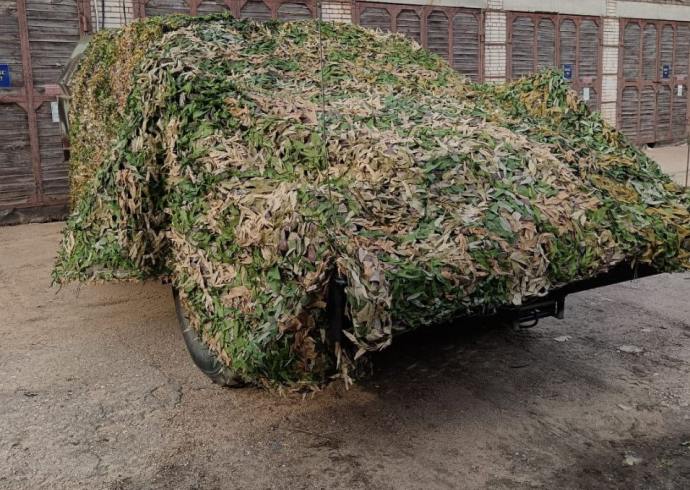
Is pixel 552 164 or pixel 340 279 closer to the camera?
pixel 340 279

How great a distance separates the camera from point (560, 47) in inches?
681

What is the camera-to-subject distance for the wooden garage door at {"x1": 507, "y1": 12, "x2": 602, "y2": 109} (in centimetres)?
1641

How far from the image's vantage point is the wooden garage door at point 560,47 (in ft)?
53.8

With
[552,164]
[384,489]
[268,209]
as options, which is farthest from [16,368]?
[552,164]

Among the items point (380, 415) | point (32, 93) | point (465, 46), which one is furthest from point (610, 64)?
point (380, 415)

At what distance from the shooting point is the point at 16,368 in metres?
5.08

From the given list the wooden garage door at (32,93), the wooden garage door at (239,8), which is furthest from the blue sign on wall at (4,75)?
the wooden garage door at (239,8)

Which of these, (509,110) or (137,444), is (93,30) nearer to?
(509,110)

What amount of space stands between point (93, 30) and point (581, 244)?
945cm

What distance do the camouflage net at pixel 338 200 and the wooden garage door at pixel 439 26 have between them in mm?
8860

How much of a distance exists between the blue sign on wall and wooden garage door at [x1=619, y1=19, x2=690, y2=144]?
48.0 ft

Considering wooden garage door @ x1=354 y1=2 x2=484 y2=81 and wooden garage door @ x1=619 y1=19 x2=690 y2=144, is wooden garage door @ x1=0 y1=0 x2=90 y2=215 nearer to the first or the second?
wooden garage door @ x1=354 y1=2 x2=484 y2=81

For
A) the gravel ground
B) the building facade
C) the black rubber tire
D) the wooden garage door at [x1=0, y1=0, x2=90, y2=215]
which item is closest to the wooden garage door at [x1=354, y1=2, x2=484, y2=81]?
the building facade

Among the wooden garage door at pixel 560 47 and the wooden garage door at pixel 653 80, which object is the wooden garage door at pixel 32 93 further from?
the wooden garage door at pixel 653 80
